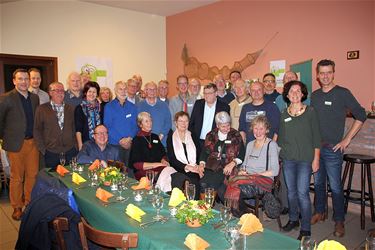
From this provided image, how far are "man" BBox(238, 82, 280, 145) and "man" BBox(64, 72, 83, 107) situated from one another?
93.2 inches

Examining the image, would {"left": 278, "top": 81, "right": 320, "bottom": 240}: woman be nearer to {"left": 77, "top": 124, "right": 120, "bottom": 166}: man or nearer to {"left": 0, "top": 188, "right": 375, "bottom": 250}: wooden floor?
{"left": 0, "top": 188, "right": 375, "bottom": 250}: wooden floor

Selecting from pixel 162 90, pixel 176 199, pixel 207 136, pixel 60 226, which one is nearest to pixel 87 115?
pixel 162 90

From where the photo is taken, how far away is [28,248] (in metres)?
1.87

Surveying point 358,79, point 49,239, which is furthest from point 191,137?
point 358,79

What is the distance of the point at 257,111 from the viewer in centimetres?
356

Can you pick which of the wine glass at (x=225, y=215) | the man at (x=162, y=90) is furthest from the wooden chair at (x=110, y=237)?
the man at (x=162, y=90)

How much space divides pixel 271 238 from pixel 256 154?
1.77 metres

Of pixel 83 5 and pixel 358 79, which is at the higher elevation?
pixel 83 5

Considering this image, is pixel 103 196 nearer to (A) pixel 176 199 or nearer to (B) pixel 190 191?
(A) pixel 176 199

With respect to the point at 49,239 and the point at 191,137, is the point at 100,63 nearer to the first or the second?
the point at 191,137

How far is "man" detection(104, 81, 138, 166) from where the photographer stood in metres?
4.00

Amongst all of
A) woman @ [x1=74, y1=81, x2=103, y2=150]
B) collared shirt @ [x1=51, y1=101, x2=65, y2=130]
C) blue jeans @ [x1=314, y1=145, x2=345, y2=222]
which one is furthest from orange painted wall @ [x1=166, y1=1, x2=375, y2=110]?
collared shirt @ [x1=51, y1=101, x2=65, y2=130]

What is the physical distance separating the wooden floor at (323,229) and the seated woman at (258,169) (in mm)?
645

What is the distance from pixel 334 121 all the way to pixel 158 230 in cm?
231
